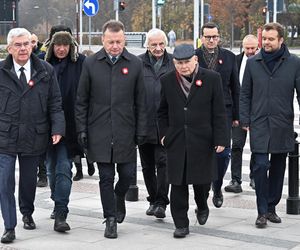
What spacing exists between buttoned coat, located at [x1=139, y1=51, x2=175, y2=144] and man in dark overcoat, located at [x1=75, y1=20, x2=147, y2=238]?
2.36ft

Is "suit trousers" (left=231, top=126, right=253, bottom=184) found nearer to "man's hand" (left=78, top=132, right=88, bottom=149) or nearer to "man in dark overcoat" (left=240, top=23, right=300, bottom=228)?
"man in dark overcoat" (left=240, top=23, right=300, bottom=228)

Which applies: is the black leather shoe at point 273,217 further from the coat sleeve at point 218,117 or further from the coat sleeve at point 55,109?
the coat sleeve at point 55,109

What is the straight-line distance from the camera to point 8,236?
7.19 m

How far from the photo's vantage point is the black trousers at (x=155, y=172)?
8.30 m

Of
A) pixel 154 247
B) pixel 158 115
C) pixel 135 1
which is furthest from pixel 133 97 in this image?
pixel 135 1

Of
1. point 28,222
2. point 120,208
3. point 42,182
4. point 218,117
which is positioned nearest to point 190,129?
point 218,117

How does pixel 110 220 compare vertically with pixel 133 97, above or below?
below

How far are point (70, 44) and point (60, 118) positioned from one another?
3.00 feet

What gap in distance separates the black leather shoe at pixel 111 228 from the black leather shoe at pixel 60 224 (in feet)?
1.38

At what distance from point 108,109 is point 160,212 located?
1396mm

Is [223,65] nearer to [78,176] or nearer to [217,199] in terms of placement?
[217,199]

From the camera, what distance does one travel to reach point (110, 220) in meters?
7.45

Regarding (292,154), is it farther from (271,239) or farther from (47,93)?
(47,93)

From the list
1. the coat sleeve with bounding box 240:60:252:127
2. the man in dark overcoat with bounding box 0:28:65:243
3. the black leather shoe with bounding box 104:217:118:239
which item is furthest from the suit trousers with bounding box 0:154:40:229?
the coat sleeve with bounding box 240:60:252:127
